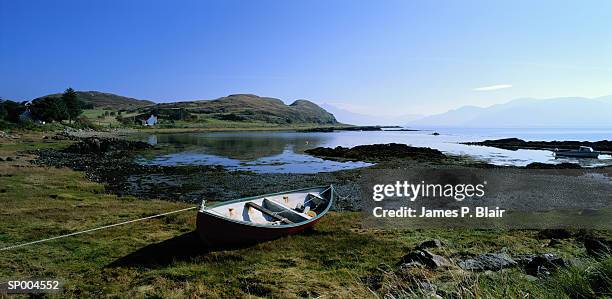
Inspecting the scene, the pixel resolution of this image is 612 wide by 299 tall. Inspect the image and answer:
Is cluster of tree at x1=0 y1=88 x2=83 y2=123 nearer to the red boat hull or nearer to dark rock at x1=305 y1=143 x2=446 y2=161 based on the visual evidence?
dark rock at x1=305 y1=143 x2=446 y2=161

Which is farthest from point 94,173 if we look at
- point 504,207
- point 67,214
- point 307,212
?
point 504,207

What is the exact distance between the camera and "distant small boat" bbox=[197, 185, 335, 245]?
40.4 ft

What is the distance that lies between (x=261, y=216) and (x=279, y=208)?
1.05m

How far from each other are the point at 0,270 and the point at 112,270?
3.15 m

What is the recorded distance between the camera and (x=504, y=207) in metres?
22.5

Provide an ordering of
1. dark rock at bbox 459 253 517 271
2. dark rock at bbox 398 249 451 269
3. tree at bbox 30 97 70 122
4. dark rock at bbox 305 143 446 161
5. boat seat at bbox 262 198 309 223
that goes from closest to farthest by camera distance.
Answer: dark rock at bbox 459 253 517 271 < dark rock at bbox 398 249 451 269 < boat seat at bbox 262 198 309 223 < dark rock at bbox 305 143 446 161 < tree at bbox 30 97 70 122

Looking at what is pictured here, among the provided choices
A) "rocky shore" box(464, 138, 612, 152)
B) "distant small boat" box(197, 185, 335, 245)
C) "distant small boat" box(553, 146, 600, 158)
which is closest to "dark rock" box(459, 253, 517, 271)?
"distant small boat" box(197, 185, 335, 245)

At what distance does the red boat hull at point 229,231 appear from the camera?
1216cm

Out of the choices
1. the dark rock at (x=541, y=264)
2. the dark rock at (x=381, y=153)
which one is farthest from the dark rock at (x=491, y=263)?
the dark rock at (x=381, y=153)

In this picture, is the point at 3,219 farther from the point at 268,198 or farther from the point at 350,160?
the point at 350,160

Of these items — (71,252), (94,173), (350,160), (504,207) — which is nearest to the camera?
(71,252)

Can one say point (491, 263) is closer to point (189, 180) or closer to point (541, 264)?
point (541, 264)

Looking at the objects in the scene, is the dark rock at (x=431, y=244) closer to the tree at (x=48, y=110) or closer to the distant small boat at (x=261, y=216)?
the distant small boat at (x=261, y=216)

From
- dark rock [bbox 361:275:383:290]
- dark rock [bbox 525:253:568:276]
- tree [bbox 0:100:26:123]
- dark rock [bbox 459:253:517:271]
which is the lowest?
dark rock [bbox 361:275:383:290]
